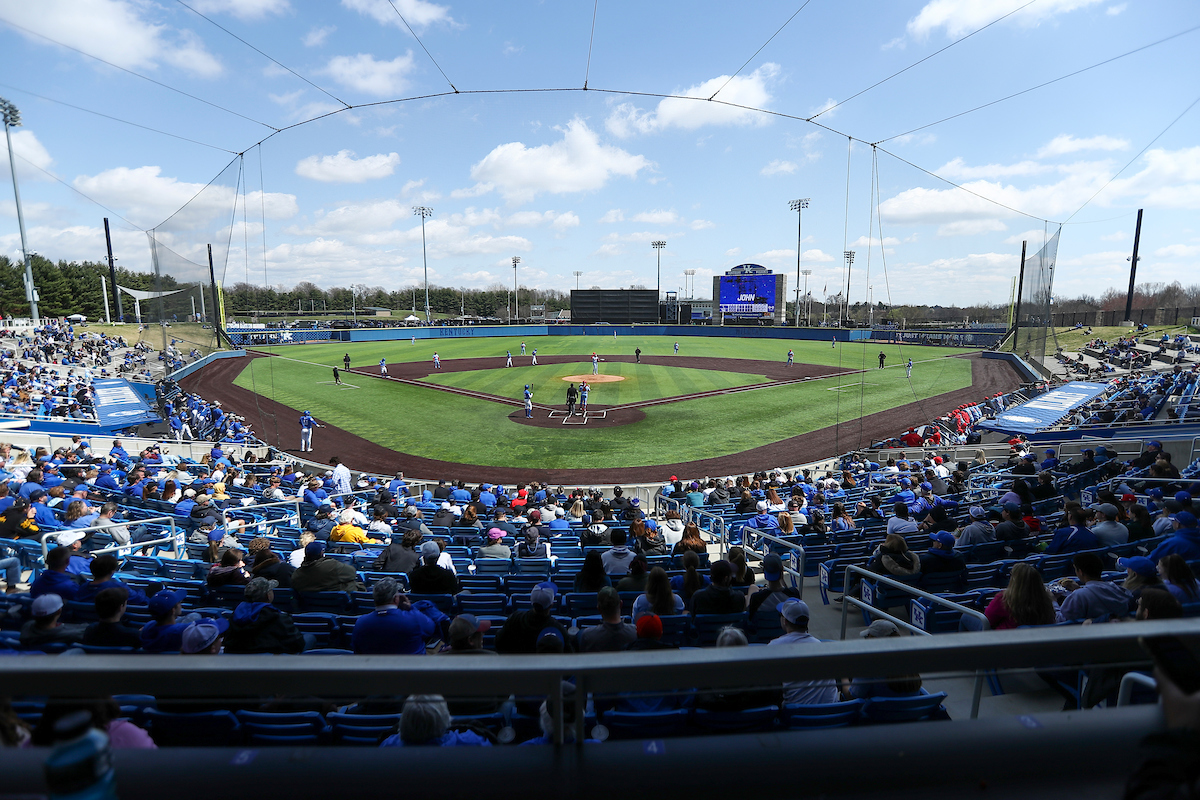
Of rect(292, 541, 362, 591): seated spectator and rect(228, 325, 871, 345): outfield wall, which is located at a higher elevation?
rect(228, 325, 871, 345): outfield wall

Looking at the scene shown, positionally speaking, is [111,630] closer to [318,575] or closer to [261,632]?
[261,632]

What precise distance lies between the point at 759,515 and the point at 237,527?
390 inches

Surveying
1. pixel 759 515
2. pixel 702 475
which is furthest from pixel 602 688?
pixel 702 475

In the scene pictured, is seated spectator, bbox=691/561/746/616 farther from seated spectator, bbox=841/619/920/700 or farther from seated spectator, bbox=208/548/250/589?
seated spectator, bbox=208/548/250/589

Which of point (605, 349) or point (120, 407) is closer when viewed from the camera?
point (120, 407)

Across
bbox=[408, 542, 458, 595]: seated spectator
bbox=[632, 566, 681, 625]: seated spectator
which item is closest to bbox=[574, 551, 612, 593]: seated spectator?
bbox=[632, 566, 681, 625]: seated spectator

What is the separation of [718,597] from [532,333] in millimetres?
79516

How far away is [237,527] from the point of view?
35.3 ft

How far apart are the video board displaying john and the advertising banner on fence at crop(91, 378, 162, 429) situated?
236ft

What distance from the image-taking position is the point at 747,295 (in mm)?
83750


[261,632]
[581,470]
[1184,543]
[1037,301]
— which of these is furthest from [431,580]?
[1037,301]

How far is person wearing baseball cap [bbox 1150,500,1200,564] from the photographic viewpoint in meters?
6.27

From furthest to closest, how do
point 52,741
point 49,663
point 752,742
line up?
point 752,742 < point 49,663 < point 52,741

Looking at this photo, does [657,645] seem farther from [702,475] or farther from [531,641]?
[702,475]
